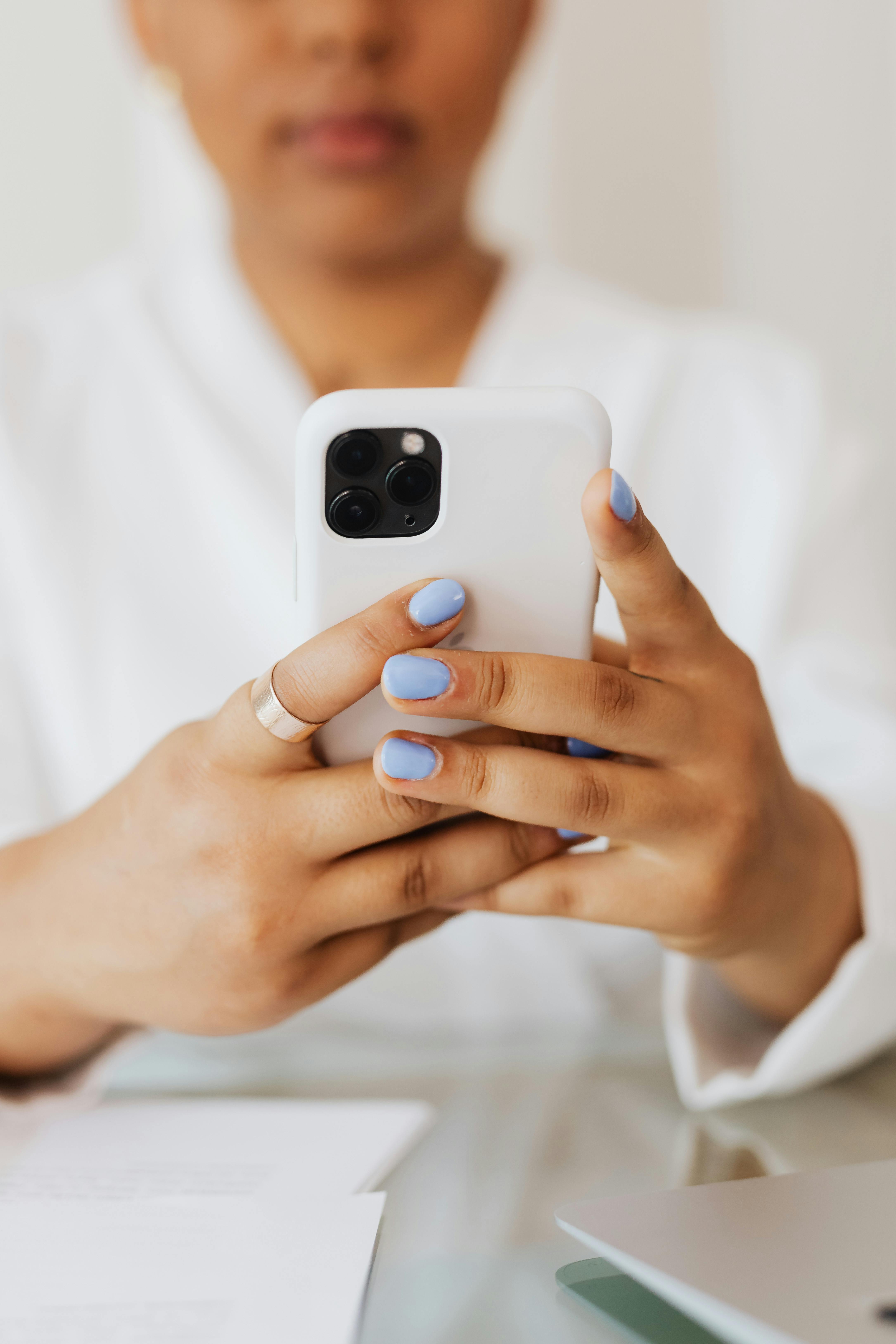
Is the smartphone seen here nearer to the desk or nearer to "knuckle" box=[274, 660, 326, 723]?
"knuckle" box=[274, 660, 326, 723]

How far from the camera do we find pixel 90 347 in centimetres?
74

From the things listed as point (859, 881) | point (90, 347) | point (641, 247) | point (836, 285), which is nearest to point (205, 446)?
point (90, 347)

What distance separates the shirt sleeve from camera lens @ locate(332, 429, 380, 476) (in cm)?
29

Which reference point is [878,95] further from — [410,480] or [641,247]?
[410,480]

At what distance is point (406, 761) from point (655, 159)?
3.05ft

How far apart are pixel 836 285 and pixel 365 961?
0.94m

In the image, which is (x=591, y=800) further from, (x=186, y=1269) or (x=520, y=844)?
(x=186, y=1269)

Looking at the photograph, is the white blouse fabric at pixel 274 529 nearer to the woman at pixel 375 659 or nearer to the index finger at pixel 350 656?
the woman at pixel 375 659

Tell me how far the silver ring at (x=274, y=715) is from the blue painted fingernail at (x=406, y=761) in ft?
0.08

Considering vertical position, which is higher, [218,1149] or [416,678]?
[416,678]

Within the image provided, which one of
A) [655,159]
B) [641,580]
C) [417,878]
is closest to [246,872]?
[417,878]

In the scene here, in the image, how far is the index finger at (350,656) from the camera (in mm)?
310

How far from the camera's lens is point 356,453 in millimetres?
322

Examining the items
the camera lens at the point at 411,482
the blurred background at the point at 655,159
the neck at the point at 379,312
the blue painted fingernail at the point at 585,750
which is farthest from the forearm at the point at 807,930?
the blurred background at the point at 655,159
